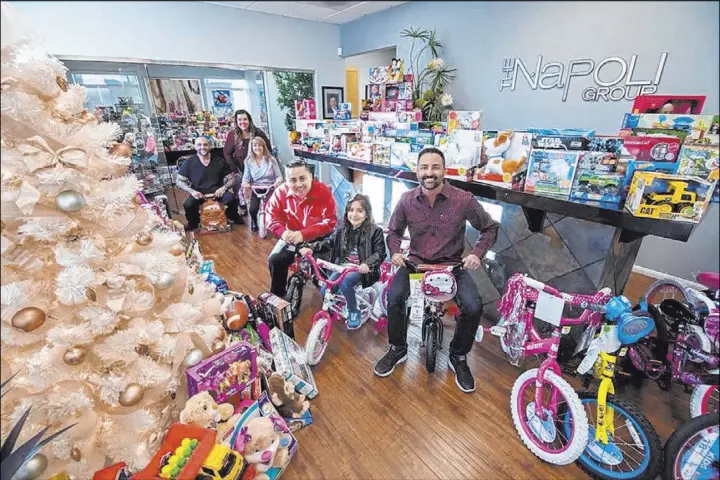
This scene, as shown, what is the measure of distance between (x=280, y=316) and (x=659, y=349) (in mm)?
1884

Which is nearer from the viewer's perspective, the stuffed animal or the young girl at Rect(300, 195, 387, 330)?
the stuffed animal

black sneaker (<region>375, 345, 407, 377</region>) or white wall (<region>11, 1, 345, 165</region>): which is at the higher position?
white wall (<region>11, 1, 345, 165</region>)

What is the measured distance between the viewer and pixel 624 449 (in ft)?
4.77

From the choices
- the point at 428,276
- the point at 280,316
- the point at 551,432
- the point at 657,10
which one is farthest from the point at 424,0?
the point at 280,316

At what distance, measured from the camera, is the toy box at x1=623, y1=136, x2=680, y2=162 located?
1305 mm

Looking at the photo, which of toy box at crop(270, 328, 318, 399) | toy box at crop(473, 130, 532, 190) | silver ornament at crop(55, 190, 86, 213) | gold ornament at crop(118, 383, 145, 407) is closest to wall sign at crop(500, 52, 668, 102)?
toy box at crop(473, 130, 532, 190)

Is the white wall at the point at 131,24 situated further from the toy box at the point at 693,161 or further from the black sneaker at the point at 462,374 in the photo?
the black sneaker at the point at 462,374

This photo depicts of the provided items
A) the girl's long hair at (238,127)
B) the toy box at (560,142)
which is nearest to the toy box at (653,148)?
the toy box at (560,142)

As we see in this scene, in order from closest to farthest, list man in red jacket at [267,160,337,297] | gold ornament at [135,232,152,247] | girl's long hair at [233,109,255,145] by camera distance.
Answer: gold ornament at [135,232,152,247]
man in red jacket at [267,160,337,297]
girl's long hair at [233,109,255,145]

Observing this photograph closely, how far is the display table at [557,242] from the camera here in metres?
1.67

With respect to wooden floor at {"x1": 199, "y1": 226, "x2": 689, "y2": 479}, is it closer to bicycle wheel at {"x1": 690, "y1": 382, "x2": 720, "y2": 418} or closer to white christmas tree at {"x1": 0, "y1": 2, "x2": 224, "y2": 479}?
bicycle wheel at {"x1": 690, "y1": 382, "x2": 720, "y2": 418}

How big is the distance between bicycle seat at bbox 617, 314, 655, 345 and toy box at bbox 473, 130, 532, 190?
32.8 inches

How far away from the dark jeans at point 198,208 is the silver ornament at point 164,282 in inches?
128

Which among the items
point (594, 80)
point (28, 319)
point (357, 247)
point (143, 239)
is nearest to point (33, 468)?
point (28, 319)
